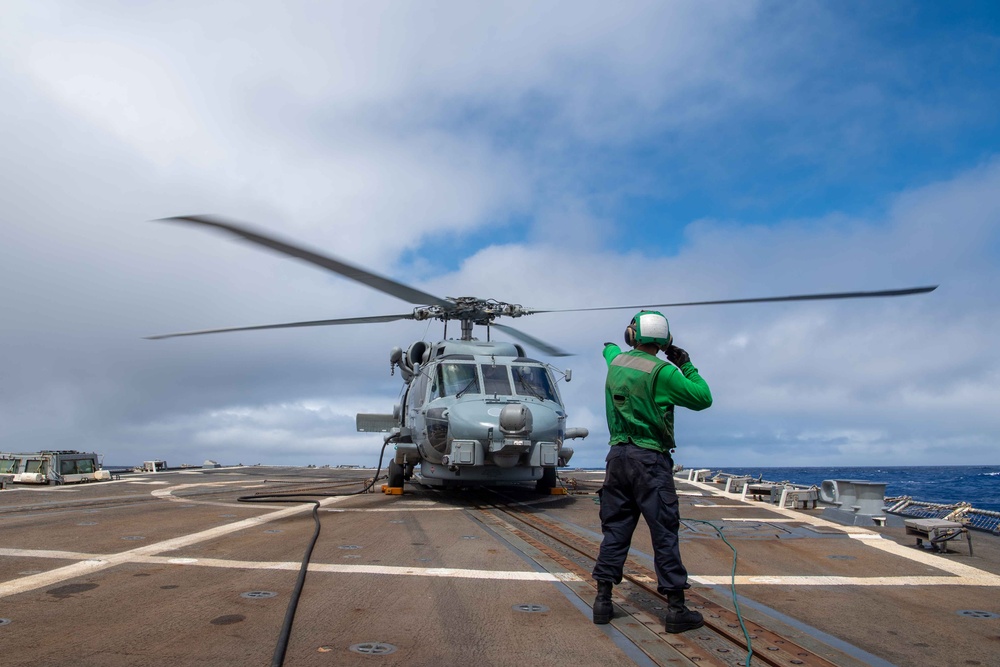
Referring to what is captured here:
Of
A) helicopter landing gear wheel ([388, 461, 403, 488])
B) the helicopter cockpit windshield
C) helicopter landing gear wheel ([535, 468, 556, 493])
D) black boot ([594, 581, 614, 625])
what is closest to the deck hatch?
black boot ([594, 581, 614, 625])

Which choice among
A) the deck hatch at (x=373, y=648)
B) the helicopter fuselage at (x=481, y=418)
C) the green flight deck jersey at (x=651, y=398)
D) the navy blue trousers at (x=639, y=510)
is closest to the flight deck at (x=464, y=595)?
the deck hatch at (x=373, y=648)

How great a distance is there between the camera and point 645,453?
4309mm

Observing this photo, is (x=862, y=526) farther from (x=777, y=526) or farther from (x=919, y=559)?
(x=919, y=559)

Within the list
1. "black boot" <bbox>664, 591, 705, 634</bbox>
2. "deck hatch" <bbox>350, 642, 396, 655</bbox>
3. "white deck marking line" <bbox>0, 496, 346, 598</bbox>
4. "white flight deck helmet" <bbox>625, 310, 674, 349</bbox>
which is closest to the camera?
"deck hatch" <bbox>350, 642, 396, 655</bbox>

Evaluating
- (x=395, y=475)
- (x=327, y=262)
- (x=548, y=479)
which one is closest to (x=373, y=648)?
(x=327, y=262)

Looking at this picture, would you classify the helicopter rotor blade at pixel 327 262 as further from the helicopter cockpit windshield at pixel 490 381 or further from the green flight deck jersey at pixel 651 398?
the green flight deck jersey at pixel 651 398

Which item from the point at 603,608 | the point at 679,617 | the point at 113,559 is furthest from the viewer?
the point at 113,559

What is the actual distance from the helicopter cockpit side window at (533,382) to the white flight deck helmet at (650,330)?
8177 mm

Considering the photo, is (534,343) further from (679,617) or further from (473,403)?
(679,617)

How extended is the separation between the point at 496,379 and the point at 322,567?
7339 millimetres

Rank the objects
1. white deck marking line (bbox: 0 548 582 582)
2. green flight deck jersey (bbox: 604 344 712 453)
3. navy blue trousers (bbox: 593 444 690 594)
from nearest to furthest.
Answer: navy blue trousers (bbox: 593 444 690 594)
green flight deck jersey (bbox: 604 344 712 453)
white deck marking line (bbox: 0 548 582 582)

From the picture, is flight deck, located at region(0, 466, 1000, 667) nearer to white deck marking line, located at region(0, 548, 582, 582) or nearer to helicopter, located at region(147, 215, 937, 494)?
white deck marking line, located at region(0, 548, 582, 582)

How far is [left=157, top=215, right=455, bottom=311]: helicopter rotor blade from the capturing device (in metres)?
5.14

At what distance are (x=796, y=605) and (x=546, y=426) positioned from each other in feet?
24.4
